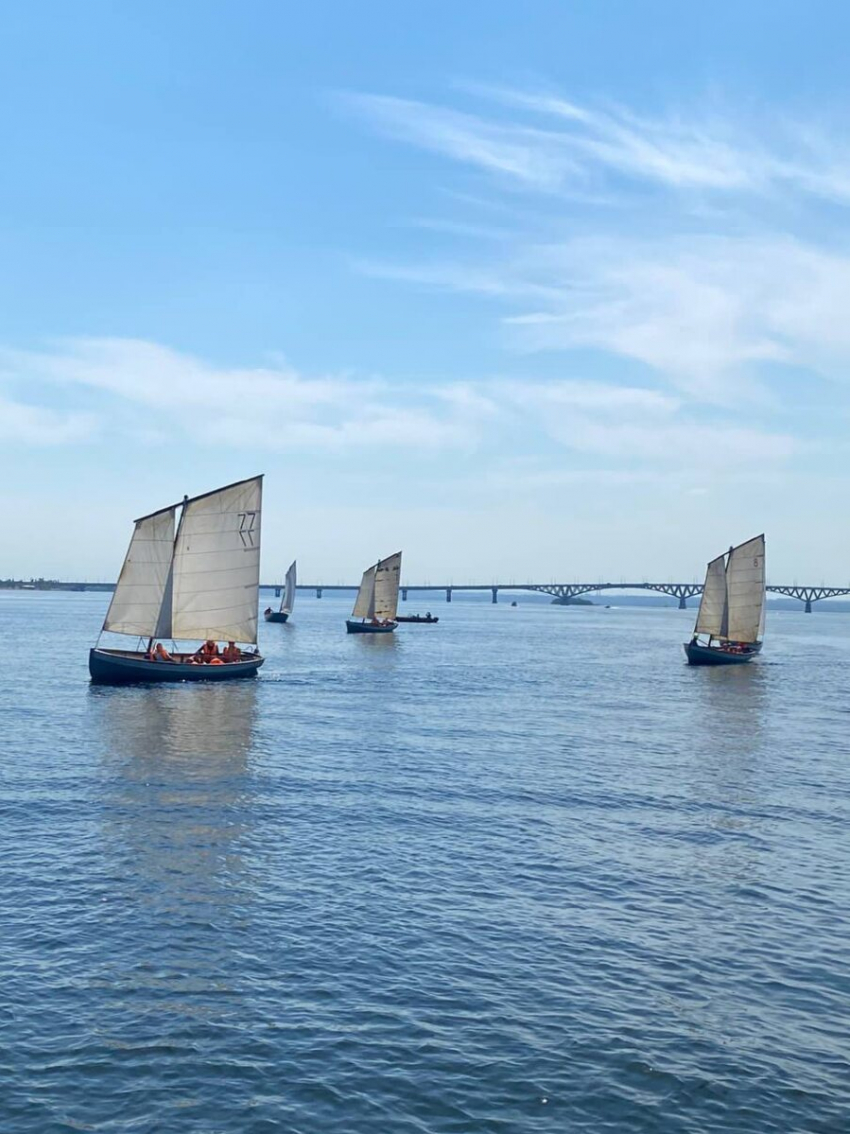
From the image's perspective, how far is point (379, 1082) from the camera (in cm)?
1848

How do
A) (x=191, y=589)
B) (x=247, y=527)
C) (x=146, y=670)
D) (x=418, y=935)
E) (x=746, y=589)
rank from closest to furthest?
(x=418, y=935) < (x=146, y=670) < (x=191, y=589) < (x=247, y=527) < (x=746, y=589)

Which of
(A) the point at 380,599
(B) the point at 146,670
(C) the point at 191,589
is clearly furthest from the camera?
(A) the point at 380,599

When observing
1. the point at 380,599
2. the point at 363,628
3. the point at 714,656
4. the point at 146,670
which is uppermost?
the point at 380,599

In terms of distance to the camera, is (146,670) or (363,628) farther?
(363,628)

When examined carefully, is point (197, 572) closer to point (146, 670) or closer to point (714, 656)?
point (146, 670)

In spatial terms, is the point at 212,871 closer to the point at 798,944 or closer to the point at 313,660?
the point at 798,944

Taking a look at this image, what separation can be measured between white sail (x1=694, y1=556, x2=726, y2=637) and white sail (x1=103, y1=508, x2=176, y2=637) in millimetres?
63624

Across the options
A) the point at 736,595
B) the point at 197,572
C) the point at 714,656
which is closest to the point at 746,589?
the point at 736,595

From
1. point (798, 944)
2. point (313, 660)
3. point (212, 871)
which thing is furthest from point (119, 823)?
point (313, 660)

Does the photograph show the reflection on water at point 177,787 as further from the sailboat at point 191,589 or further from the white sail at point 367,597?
the white sail at point 367,597

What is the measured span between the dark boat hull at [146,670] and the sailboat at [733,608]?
54033mm

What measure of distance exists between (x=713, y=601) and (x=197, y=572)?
210 ft

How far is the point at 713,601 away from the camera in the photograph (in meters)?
121

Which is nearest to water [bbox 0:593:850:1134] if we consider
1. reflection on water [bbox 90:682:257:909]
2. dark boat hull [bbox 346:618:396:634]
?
reflection on water [bbox 90:682:257:909]
